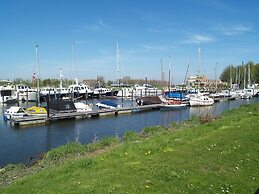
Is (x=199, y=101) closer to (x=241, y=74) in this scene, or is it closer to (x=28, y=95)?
(x=28, y=95)

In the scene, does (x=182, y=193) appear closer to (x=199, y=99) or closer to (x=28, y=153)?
(x=28, y=153)

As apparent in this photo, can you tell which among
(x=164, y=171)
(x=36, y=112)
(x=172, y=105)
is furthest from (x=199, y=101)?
(x=164, y=171)

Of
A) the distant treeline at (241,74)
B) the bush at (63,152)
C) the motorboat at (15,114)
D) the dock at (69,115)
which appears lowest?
the dock at (69,115)

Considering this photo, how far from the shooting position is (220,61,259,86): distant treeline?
14648 cm

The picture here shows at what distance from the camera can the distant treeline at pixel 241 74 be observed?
146475 mm

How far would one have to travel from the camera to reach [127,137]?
22562 mm

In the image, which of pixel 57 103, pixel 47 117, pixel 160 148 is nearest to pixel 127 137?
pixel 160 148

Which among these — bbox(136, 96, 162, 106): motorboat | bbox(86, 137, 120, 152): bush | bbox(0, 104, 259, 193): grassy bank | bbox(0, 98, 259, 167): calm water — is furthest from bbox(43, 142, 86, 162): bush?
bbox(136, 96, 162, 106): motorboat

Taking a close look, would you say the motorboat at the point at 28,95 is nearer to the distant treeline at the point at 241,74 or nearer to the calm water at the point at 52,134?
the calm water at the point at 52,134

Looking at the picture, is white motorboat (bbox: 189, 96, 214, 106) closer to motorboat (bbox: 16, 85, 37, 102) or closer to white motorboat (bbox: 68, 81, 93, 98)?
white motorboat (bbox: 68, 81, 93, 98)

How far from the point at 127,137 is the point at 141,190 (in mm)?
13753

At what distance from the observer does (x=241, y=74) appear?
153 meters

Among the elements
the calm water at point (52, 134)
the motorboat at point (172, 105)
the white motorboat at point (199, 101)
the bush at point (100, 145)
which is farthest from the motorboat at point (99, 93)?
the bush at point (100, 145)

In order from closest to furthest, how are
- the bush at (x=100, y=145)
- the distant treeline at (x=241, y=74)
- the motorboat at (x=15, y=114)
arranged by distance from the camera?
the bush at (x=100, y=145)
the motorboat at (x=15, y=114)
the distant treeline at (x=241, y=74)
